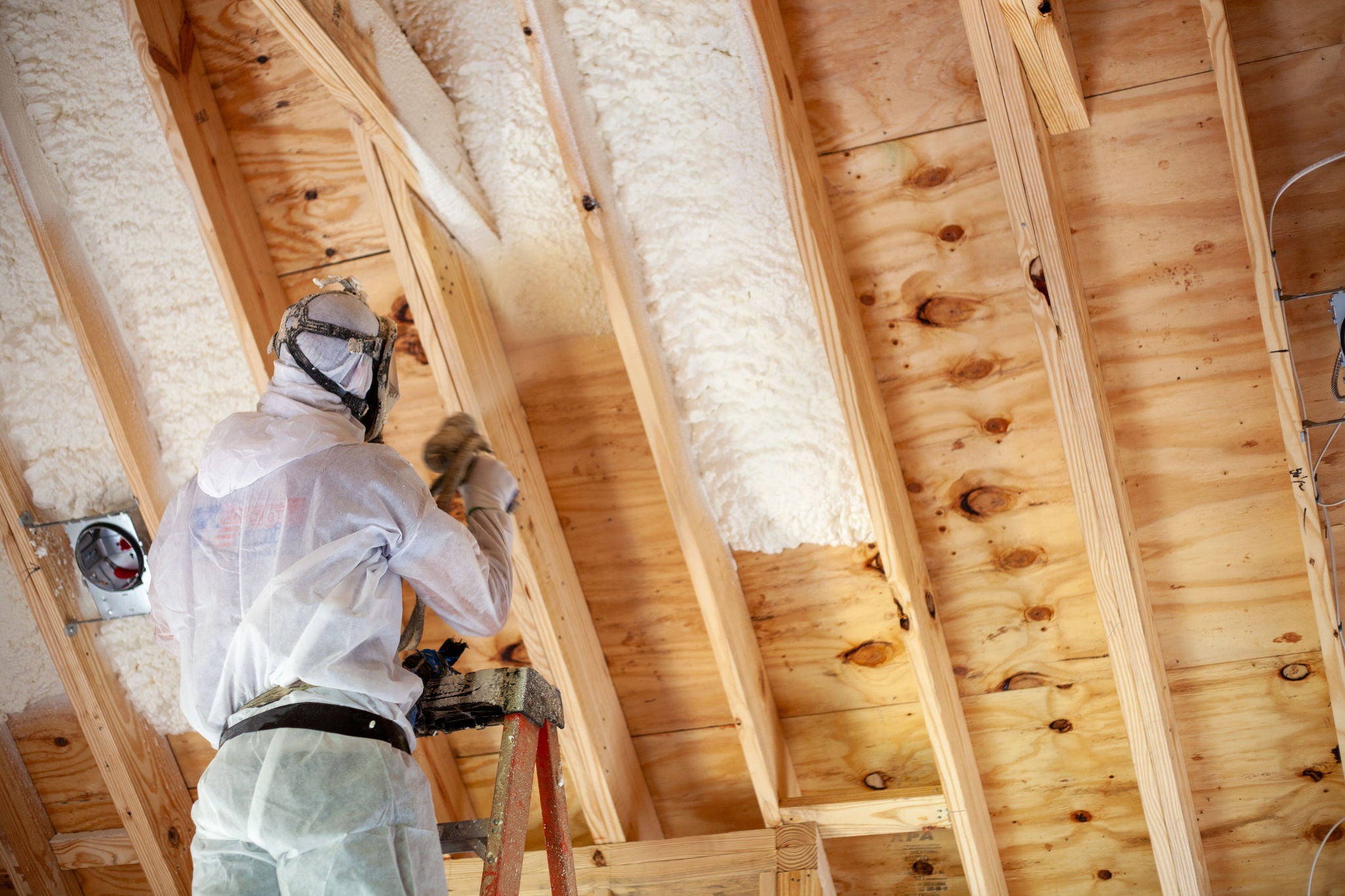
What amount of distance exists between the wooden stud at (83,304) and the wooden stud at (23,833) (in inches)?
33.4

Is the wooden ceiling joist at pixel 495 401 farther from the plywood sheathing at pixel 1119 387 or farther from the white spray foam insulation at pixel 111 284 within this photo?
the plywood sheathing at pixel 1119 387

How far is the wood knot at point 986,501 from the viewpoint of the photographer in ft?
5.48

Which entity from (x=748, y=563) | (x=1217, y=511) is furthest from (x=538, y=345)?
(x=1217, y=511)

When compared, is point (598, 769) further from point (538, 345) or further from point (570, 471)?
point (538, 345)

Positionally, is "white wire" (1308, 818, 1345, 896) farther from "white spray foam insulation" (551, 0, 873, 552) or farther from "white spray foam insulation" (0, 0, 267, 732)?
"white spray foam insulation" (0, 0, 267, 732)

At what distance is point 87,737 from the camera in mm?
1967

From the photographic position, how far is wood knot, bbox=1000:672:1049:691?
1773mm

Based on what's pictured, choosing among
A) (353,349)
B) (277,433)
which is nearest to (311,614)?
(277,433)

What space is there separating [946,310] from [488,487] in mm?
801

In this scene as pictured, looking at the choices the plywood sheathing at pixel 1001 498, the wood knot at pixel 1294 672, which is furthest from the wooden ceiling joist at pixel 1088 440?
the wood knot at pixel 1294 672

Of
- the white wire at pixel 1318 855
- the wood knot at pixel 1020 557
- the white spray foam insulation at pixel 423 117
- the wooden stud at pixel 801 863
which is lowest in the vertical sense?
the white wire at pixel 1318 855

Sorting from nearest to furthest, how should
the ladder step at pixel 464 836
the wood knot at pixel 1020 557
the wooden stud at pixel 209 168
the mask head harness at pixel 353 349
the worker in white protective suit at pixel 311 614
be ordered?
the worker in white protective suit at pixel 311 614 < the mask head harness at pixel 353 349 < the ladder step at pixel 464 836 < the wooden stud at pixel 209 168 < the wood knot at pixel 1020 557

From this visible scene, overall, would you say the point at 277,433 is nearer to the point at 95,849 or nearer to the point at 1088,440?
the point at 1088,440

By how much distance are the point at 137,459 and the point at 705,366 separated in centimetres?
107
